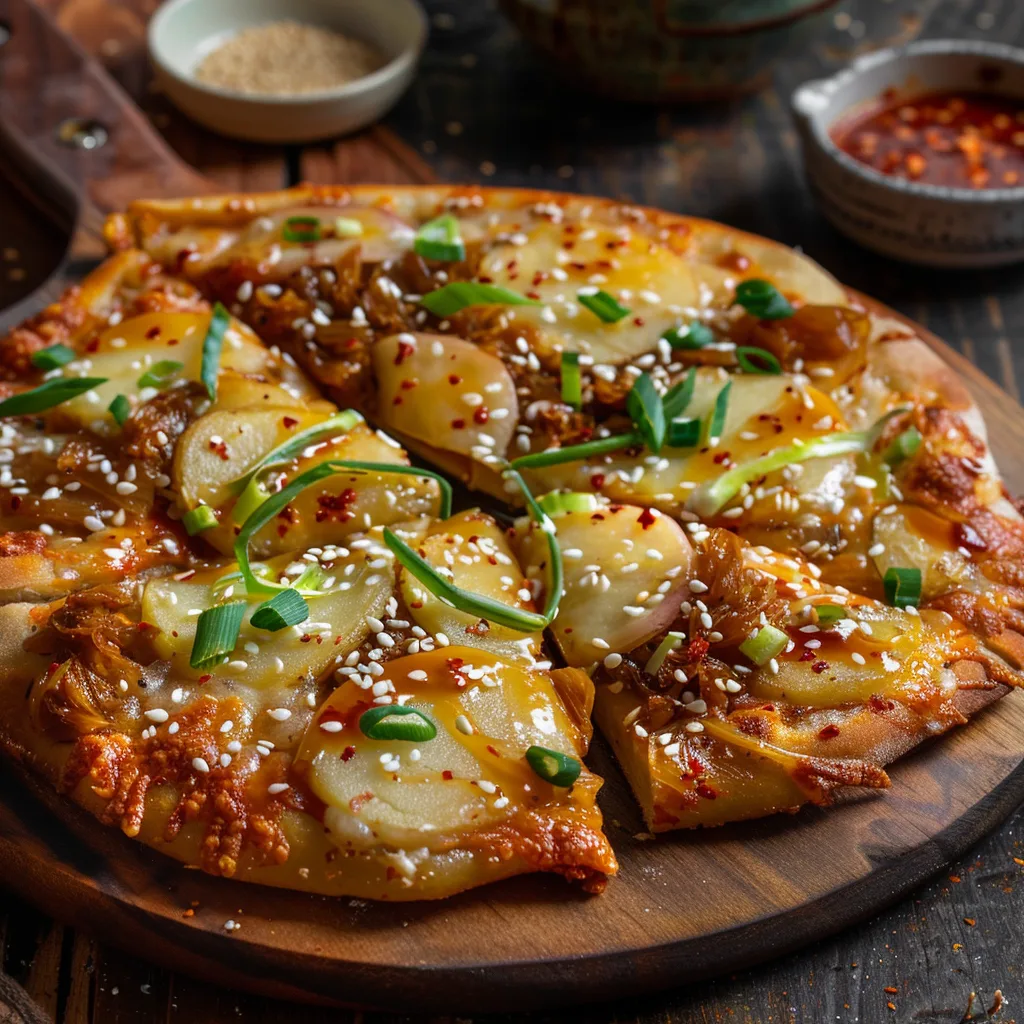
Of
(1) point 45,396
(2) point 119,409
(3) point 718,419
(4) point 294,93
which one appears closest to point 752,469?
(3) point 718,419

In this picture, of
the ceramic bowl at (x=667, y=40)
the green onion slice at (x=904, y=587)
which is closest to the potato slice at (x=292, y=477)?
the green onion slice at (x=904, y=587)

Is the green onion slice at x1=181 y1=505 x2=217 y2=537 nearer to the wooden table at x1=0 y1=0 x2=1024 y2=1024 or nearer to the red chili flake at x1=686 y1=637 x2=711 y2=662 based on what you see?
the wooden table at x1=0 y1=0 x2=1024 y2=1024

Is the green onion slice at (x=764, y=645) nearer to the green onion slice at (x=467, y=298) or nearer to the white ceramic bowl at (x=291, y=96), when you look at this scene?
the green onion slice at (x=467, y=298)

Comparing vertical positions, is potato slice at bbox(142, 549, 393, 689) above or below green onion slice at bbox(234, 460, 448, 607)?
below

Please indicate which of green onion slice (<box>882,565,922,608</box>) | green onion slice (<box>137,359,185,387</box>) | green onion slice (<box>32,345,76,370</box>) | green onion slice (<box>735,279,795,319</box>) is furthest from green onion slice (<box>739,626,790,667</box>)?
green onion slice (<box>32,345,76,370</box>)

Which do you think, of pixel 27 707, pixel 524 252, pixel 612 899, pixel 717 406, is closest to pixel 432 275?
pixel 524 252

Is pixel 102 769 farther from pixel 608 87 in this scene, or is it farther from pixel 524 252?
pixel 608 87
